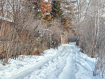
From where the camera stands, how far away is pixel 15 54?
745cm

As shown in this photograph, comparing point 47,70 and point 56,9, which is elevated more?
point 56,9

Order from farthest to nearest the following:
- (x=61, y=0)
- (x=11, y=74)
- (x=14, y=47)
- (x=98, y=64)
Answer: (x=61, y=0) < (x=14, y=47) < (x=11, y=74) < (x=98, y=64)

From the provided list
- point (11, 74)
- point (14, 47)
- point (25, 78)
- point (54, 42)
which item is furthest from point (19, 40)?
point (54, 42)

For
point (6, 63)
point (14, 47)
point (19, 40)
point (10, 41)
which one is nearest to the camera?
point (6, 63)

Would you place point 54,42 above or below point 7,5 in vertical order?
below

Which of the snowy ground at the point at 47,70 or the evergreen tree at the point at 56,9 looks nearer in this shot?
the snowy ground at the point at 47,70

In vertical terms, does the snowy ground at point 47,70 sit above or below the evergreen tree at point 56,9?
below

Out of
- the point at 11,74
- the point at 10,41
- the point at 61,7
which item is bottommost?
the point at 11,74

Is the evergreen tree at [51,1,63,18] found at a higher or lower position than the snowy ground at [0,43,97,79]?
higher

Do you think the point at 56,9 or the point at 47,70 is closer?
the point at 47,70

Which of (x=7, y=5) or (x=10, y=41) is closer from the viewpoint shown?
(x=10, y=41)

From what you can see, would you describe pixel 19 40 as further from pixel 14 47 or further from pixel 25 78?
pixel 25 78

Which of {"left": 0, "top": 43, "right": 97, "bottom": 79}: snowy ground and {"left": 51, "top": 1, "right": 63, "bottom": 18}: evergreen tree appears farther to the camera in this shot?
{"left": 51, "top": 1, "right": 63, "bottom": 18}: evergreen tree

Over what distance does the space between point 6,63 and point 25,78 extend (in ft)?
8.01
